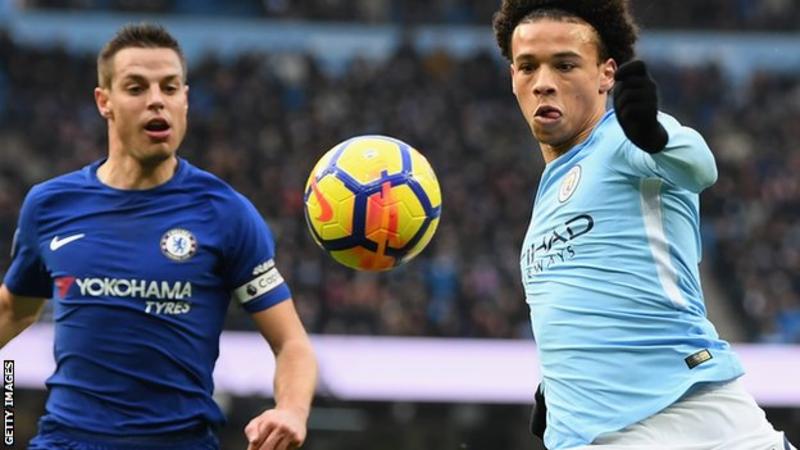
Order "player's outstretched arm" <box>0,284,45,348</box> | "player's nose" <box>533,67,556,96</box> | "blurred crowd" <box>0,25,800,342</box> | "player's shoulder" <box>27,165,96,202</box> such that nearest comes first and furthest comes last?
"player's nose" <box>533,67,556,96</box> < "player's shoulder" <box>27,165,96,202</box> < "player's outstretched arm" <box>0,284,45,348</box> < "blurred crowd" <box>0,25,800,342</box>

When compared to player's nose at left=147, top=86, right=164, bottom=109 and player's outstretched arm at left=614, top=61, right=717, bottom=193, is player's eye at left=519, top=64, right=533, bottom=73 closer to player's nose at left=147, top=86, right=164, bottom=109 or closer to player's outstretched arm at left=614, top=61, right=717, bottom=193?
player's outstretched arm at left=614, top=61, right=717, bottom=193

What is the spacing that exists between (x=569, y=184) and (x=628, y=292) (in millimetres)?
401

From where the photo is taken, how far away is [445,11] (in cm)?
2598

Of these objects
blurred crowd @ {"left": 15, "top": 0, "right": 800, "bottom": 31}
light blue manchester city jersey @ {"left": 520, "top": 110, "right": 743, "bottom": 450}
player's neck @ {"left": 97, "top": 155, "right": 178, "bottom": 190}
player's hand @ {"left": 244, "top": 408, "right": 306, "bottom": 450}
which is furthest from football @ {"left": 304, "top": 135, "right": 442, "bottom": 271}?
blurred crowd @ {"left": 15, "top": 0, "right": 800, "bottom": 31}

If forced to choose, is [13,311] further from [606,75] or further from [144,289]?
[606,75]

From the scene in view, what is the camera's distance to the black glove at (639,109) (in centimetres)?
387

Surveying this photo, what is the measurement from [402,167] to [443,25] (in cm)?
2052

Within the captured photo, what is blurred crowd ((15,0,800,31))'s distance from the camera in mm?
25188

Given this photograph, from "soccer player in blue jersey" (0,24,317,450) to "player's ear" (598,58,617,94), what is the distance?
123cm

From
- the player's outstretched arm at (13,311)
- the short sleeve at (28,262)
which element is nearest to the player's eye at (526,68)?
the short sleeve at (28,262)

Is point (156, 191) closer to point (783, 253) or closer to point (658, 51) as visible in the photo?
point (783, 253)

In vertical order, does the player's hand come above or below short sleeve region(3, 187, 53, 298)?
below

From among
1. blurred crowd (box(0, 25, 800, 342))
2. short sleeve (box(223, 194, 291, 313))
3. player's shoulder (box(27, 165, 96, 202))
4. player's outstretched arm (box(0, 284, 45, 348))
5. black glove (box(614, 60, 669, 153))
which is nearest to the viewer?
black glove (box(614, 60, 669, 153))

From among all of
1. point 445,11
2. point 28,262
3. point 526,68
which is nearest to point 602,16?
point 526,68
